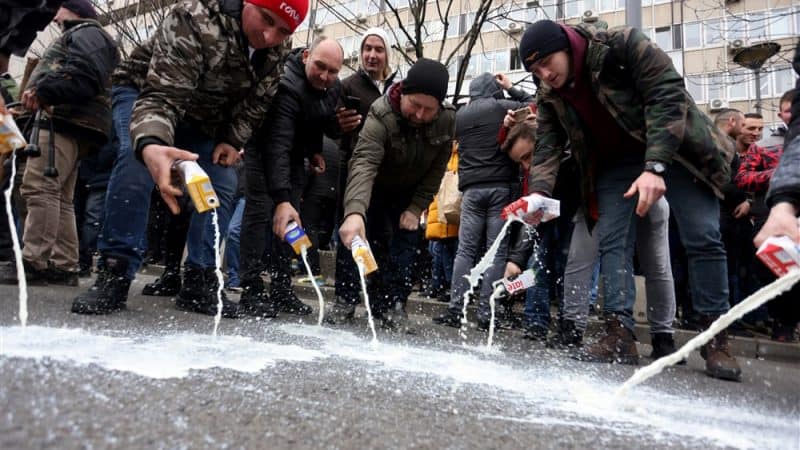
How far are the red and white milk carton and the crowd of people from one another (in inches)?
2.9

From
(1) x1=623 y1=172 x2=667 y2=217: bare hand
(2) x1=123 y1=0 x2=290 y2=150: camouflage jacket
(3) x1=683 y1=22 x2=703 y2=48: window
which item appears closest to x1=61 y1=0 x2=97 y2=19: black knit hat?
(2) x1=123 y1=0 x2=290 y2=150: camouflage jacket

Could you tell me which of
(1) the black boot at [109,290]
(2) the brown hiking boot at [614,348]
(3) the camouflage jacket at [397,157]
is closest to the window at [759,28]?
(3) the camouflage jacket at [397,157]

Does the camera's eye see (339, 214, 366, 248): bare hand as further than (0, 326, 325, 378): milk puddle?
Yes

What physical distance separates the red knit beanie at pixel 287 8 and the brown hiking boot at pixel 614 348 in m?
2.11

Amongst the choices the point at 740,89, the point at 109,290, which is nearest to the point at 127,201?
the point at 109,290

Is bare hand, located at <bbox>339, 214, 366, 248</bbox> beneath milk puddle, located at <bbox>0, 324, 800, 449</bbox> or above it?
above

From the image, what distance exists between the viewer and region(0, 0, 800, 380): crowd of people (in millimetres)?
2631

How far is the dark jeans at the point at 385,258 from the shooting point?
11.8ft

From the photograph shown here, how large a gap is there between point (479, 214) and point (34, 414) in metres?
3.54

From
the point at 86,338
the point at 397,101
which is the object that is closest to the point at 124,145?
the point at 86,338

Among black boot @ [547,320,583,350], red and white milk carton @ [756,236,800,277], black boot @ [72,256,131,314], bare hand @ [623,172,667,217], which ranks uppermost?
bare hand @ [623,172,667,217]

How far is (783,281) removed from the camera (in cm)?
149

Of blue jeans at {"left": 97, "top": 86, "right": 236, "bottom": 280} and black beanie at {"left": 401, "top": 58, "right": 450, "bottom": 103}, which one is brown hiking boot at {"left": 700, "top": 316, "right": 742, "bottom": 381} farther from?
blue jeans at {"left": 97, "top": 86, "right": 236, "bottom": 280}

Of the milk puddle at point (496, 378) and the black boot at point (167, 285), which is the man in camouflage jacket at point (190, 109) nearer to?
the milk puddle at point (496, 378)
